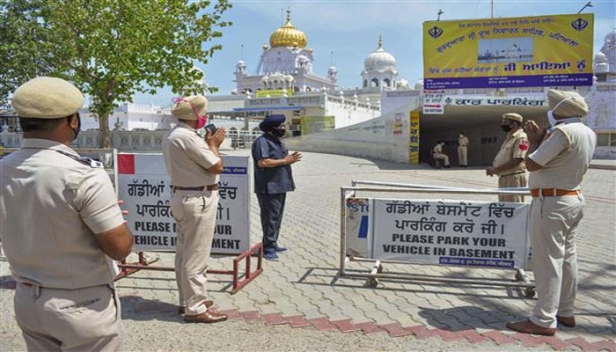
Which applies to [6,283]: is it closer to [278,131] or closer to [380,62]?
[278,131]

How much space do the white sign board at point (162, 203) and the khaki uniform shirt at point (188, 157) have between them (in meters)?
1.01

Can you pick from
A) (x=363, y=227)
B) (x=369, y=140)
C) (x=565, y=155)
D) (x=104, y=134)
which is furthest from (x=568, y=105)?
(x=369, y=140)

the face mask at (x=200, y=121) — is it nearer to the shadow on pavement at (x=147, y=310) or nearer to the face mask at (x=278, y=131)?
the shadow on pavement at (x=147, y=310)

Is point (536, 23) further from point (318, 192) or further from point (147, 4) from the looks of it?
point (147, 4)

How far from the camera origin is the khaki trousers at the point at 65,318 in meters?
1.82

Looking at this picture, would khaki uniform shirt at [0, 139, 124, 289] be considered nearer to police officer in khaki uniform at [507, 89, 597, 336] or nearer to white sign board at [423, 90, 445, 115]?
police officer in khaki uniform at [507, 89, 597, 336]

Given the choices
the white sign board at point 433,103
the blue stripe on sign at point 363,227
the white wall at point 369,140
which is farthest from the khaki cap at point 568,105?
the white wall at point 369,140

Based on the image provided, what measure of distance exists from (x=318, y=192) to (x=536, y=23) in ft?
44.1

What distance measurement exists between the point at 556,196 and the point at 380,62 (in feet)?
208

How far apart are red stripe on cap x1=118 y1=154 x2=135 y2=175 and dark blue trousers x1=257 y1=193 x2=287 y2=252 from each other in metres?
1.49

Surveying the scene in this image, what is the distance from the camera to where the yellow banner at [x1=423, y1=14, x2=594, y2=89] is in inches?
748

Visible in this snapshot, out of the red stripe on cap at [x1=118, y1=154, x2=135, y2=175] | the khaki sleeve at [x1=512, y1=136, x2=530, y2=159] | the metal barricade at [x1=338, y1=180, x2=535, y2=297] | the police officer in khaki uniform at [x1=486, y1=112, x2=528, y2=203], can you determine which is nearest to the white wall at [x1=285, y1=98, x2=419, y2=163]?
the police officer in khaki uniform at [x1=486, y1=112, x2=528, y2=203]

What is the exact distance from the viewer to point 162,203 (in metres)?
4.92

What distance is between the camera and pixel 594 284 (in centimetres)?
478
